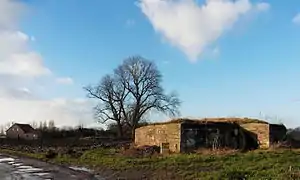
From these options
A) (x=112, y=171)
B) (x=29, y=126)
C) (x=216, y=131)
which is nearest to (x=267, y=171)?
(x=112, y=171)

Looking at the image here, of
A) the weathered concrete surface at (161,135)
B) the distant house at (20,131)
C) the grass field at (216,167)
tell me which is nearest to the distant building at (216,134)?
the weathered concrete surface at (161,135)

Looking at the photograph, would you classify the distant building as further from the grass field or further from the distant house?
the distant house

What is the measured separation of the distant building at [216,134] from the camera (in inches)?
1197

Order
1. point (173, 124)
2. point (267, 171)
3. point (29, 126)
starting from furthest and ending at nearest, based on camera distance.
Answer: point (29, 126) < point (173, 124) < point (267, 171)

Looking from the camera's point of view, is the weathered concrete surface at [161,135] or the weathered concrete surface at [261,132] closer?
the weathered concrete surface at [161,135]

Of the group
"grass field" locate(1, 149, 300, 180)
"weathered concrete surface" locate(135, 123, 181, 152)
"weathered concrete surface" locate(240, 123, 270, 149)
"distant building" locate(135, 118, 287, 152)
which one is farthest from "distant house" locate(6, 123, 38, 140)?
"grass field" locate(1, 149, 300, 180)

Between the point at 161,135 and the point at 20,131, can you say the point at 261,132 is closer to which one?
the point at 161,135

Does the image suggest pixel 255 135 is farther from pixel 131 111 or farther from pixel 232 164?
pixel 131 111

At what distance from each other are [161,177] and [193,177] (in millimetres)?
1731

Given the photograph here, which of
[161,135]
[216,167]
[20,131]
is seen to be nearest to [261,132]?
[161,135]

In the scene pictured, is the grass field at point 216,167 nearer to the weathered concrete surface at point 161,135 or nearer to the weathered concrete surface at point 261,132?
the weathered concrete surface at point 161,135

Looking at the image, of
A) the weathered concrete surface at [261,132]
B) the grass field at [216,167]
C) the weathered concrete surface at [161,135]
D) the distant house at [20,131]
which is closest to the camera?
the grass field at [216,167]

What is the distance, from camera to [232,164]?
2034 centimetres

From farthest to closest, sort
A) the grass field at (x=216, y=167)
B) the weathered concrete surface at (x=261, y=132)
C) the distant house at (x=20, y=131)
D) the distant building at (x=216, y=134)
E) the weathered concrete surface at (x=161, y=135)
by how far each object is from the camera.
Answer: the distant house at (x=20, y=131)
the weathered concrete surface at (x=261, y=132)
the weathered concrete surface at (x=161, y=135)
the distant building at (x=216, y=134)
the grass field at (x=216, y=167)
